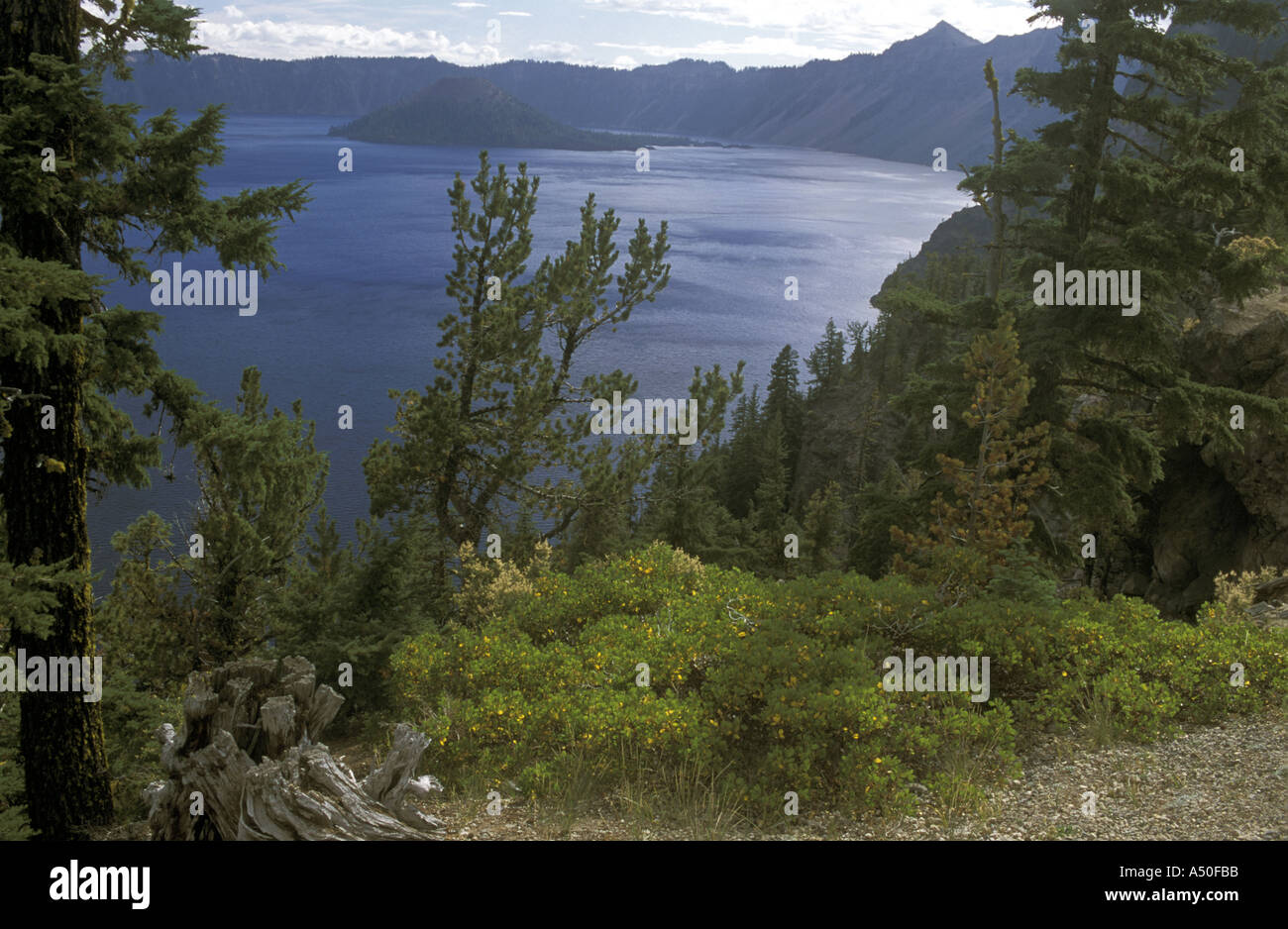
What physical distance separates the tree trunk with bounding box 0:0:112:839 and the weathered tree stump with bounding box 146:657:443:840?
7.16 feet

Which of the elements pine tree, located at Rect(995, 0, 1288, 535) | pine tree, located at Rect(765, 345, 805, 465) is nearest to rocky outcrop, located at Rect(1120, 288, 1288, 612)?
pine tree, located at Rect(995, 0, 1288, 535)

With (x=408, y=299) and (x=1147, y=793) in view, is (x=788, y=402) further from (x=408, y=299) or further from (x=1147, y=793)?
(x=1147, y=793)

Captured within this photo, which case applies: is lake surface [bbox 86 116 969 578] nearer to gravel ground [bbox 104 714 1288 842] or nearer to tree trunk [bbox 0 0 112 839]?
tree trunk [bbox 0 0 112 839]

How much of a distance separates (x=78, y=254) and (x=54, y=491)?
95.3 inches

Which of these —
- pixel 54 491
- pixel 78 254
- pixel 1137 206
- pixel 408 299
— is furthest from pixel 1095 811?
pixel 408 299

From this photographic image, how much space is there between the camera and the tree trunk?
26.5 feet

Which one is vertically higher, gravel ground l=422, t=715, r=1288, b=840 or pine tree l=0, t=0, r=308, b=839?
pine tree l=0, t=0, r=308, b=839

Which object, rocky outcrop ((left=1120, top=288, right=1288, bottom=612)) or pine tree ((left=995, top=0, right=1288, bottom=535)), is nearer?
pine tree ((left=995, top=0, right=1288, bottom=535))

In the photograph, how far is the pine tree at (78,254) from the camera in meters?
7.90

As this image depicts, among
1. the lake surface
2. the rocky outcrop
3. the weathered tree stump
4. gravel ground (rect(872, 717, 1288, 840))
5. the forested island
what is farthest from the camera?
the lake surface

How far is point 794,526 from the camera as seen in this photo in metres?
45.5

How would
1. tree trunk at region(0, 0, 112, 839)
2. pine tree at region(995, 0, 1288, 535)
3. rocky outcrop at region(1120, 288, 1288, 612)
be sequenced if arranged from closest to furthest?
tree trunk at region(0, 0, 112, 839), pine tree at region(995, 0, 1288, 535), rocky outcrop at region(1120, 288, 1288, 612)

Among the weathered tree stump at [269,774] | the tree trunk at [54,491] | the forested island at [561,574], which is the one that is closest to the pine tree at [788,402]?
the forested island at [561,574]

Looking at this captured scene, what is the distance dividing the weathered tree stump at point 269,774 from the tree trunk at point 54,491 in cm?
218
